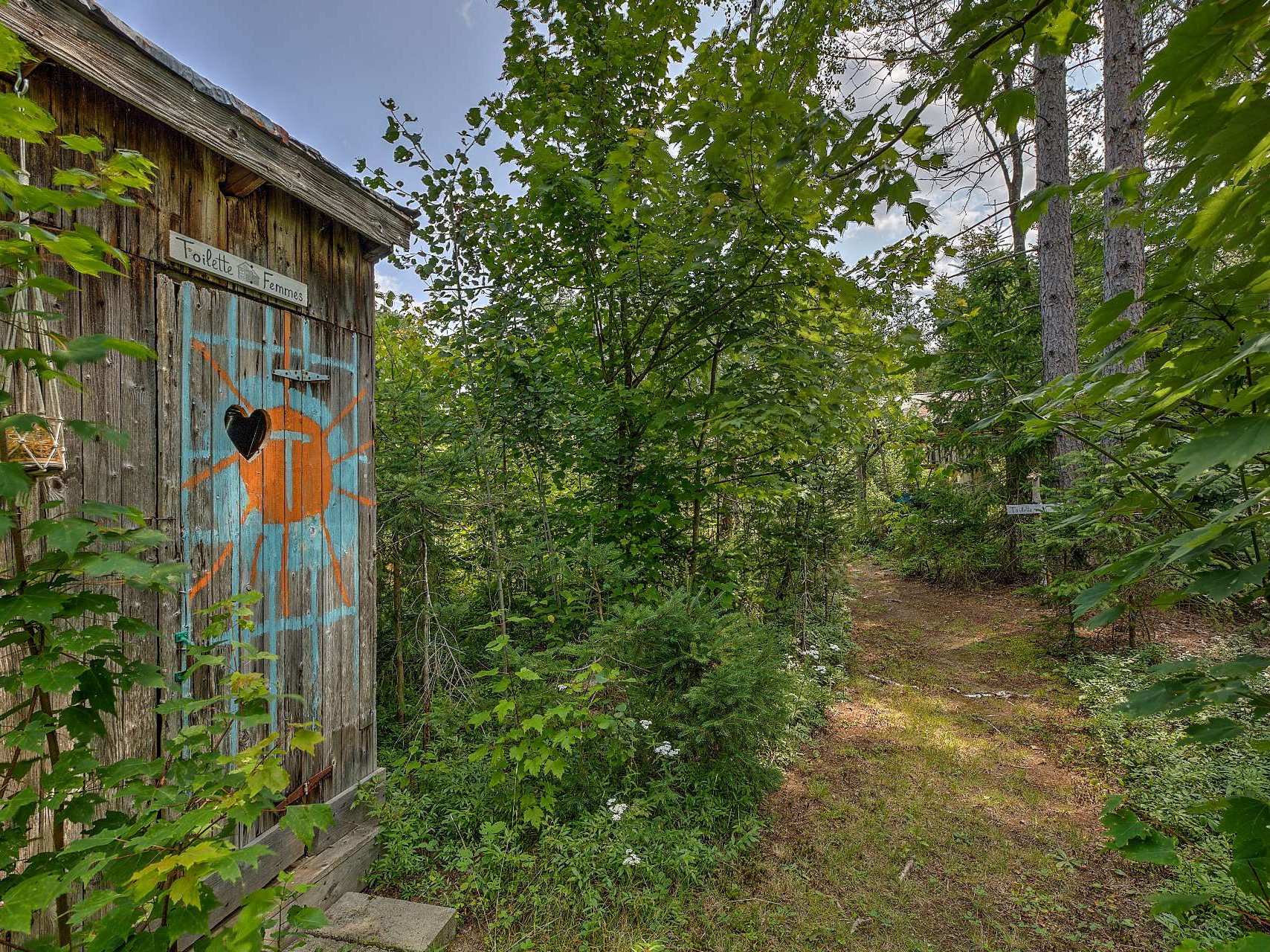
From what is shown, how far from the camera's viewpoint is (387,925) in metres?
2.39

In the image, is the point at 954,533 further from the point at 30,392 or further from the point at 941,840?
the point at 30,392

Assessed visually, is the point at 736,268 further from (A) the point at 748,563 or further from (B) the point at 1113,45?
(B) the point at 1113,45

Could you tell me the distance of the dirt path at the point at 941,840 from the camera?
2484 millimetres

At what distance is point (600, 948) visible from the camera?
2.31 metres

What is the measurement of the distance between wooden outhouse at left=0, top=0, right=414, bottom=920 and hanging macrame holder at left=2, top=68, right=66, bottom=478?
0.13 m

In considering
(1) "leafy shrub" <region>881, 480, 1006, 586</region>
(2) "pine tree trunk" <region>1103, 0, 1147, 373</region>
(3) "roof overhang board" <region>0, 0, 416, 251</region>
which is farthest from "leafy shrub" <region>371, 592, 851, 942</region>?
(1) "leafy shrub" <region>881, 480, 1006, 586</region>

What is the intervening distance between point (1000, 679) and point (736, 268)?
15.1ft

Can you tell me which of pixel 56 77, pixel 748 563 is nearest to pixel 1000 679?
pixel 748 563

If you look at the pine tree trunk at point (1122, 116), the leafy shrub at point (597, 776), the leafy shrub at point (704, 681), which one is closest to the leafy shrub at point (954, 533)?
the pine tree trunk at point (1122, 116)

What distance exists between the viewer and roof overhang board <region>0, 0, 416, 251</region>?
1.66 m

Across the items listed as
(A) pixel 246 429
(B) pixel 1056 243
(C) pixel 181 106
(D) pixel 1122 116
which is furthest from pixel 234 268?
(B) pixel 1056 243

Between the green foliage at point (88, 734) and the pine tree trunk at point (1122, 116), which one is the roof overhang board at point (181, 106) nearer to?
the green foliage at point (88, 734)

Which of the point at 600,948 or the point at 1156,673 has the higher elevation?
the point at 1156,673

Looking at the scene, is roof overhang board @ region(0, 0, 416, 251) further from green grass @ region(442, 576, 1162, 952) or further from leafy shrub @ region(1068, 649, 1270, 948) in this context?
leafy shrub @ region(1068, 649, 1270, 948)
